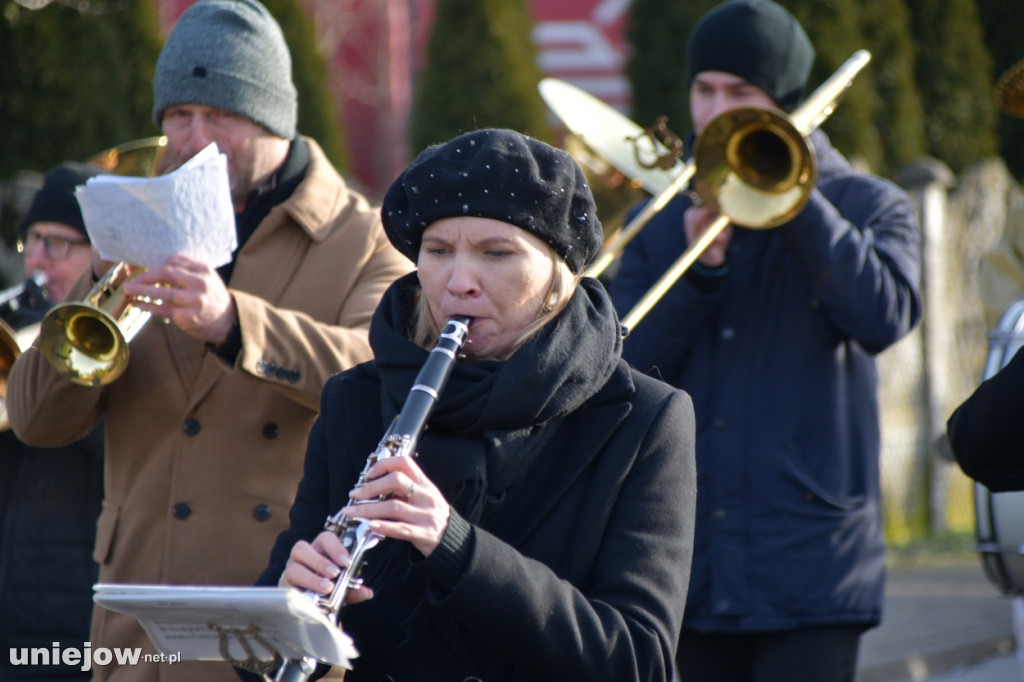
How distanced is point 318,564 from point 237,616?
0.49ft

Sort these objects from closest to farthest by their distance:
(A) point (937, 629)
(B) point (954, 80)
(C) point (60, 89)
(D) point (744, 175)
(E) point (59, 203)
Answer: (D) point (744, 175) < (E) point (59, 203) < (A) point (937, 629) < (C) point (60, 89) < (B) point (954, 80)

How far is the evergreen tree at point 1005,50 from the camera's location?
15.4 meters

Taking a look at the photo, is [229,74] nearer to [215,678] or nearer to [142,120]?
[215,678]

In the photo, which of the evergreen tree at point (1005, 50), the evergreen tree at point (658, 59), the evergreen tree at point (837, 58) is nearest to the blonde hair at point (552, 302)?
the evergreen tree at point (837, 58)

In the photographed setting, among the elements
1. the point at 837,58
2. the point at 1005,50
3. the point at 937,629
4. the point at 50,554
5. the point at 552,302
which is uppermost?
the point at 552,302

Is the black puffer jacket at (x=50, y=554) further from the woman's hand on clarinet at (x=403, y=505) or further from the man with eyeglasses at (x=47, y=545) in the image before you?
the woman's hand on clarinet at (x=403, y=505)

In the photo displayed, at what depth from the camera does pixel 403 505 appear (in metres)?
1.97

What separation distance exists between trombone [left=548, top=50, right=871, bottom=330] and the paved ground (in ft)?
10.4

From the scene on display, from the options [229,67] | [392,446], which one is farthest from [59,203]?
[392,446]

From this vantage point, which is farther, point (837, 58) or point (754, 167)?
point (837, 58)

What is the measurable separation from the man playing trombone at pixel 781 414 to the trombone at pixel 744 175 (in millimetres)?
37

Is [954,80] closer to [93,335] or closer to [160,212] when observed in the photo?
[93,335]

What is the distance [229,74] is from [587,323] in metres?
1.45

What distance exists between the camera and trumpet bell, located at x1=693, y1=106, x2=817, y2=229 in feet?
11.4
